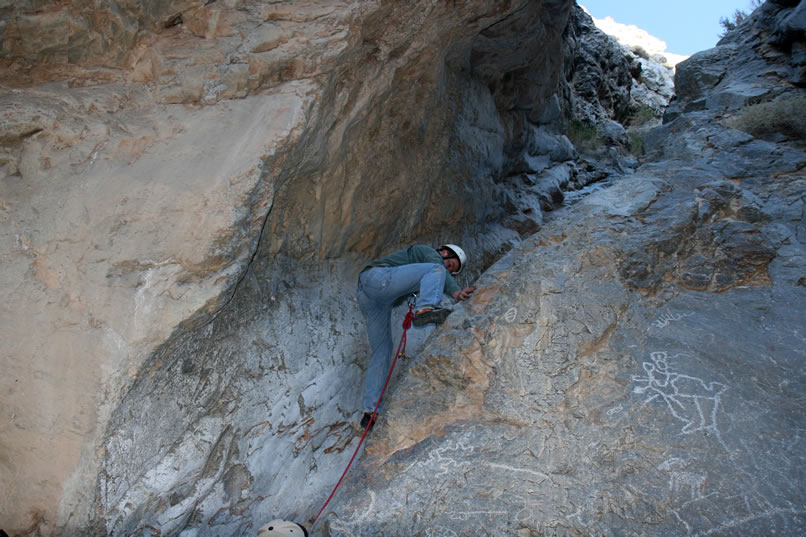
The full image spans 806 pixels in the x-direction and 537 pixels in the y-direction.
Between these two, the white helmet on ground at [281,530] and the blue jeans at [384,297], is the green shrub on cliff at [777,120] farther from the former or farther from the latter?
the white helmet on ground at [281,530]

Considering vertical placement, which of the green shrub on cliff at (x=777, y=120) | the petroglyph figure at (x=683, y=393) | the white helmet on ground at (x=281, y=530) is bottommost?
the white helmet on ground at (x=281, y=530)

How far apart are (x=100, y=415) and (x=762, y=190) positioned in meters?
4.15

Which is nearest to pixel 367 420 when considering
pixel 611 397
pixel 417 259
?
pixel 417 259

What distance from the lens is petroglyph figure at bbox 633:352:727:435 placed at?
255 centimetres

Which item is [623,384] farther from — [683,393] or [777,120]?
[777,120]

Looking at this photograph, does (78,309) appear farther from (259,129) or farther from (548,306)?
(548,306)

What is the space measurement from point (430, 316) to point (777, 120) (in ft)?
10.7

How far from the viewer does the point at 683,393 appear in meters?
2.68

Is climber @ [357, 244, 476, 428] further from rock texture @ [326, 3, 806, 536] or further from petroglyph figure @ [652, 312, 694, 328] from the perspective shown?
petroglyph figure @ [652, 312, 694, 328]

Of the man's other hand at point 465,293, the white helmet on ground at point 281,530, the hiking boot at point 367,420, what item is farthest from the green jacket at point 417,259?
the white helmet on ground at point 281,530

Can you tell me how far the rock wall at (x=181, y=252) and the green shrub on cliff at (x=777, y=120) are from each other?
8.00 ft

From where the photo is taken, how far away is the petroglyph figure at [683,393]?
255 cm

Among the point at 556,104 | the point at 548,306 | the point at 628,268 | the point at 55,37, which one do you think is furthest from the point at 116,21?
the point at 556,104

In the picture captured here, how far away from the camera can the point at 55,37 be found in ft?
9.99
